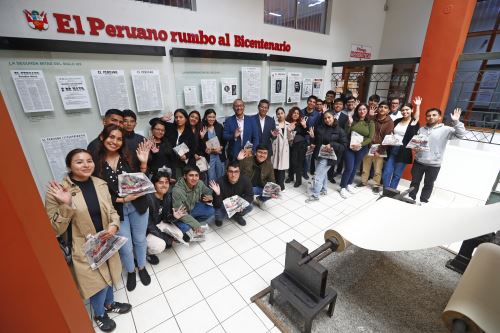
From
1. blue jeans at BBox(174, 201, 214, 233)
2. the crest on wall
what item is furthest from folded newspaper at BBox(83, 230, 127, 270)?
the crest on wall

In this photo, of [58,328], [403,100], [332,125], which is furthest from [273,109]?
[58,328]

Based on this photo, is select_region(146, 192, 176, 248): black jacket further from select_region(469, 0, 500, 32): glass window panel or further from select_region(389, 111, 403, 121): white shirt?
select_region(469, 0, 500, 32): glass window panel

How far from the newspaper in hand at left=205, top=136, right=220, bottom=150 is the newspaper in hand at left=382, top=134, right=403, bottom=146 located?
2.91m

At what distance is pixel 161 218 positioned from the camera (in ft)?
9.35

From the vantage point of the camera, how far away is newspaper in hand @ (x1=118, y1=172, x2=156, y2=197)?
2.05 meters

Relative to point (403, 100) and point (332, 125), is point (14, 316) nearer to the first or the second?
point (332, 125)

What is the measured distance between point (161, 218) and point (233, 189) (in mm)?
1057

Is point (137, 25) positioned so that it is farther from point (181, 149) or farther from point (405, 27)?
point (405, 27)

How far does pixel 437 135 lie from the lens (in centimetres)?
364

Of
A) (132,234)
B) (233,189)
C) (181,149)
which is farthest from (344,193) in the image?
(132,234)

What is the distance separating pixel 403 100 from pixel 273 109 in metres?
4.10

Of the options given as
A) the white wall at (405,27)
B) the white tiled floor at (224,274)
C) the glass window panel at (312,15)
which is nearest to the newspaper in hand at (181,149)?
the white tiled floor at (224,274)

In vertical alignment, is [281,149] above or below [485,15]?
below

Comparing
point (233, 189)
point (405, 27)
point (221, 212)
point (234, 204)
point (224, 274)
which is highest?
point (405, 27)
